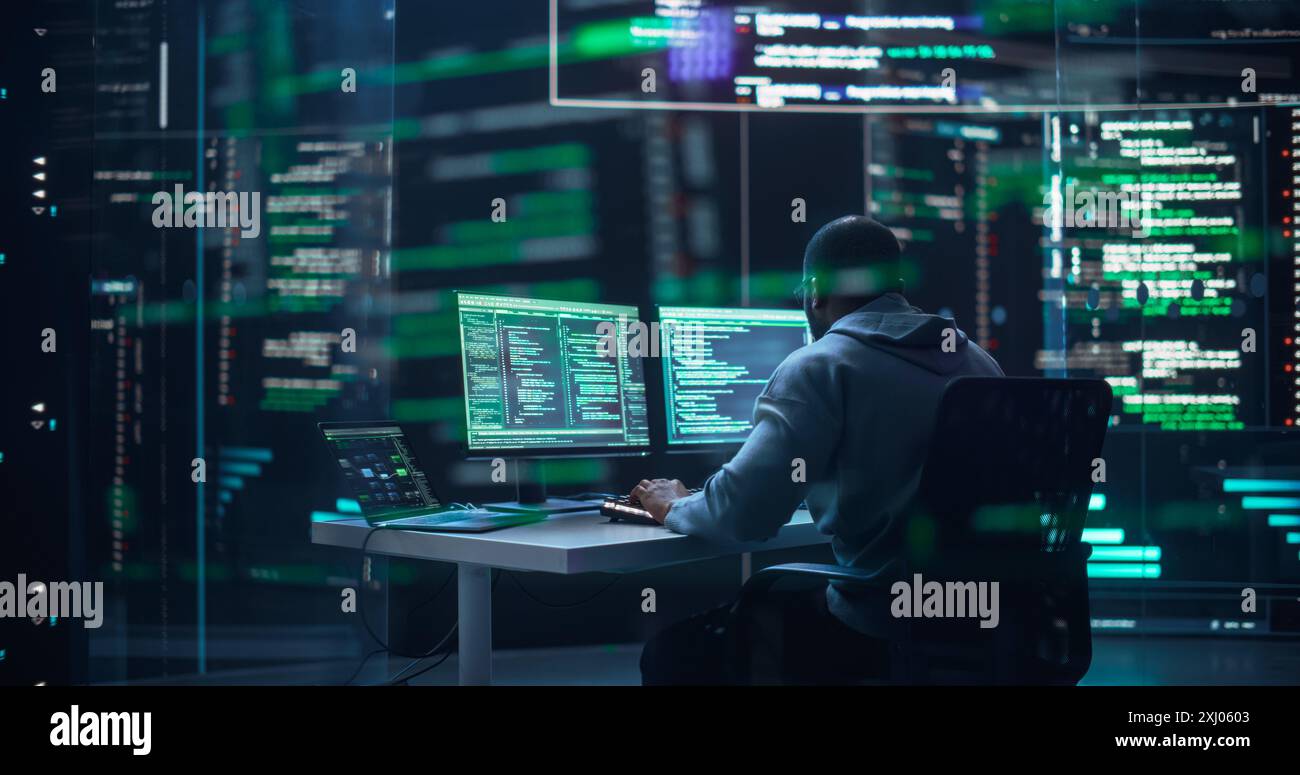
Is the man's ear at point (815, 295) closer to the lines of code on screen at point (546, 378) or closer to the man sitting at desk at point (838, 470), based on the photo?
the man sitting at desk at point (838, 470)

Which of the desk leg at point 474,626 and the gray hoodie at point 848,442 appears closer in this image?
the gray hoodie at point 848,442

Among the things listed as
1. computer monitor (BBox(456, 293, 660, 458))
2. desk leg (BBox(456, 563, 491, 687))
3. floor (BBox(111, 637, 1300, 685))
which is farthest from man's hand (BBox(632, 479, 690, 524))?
floor (BBox(111, 637, 1300, 685))

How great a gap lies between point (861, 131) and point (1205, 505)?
209 cm

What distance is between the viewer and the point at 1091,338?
408cm

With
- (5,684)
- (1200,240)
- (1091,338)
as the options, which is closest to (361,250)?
(5,684)

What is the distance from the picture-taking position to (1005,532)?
178 cm

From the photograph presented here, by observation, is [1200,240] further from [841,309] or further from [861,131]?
[841,309]

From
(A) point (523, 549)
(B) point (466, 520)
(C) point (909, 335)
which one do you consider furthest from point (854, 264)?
(B) point (466, 520)

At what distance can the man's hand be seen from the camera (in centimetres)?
225

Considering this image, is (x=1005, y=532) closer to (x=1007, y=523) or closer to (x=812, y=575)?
(x=1007, y=523)

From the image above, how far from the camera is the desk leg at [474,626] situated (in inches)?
87.5

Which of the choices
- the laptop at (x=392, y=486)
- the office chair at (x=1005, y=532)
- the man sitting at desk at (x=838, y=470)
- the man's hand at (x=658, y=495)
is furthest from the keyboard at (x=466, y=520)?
the office chair at (x=1005, y=532)

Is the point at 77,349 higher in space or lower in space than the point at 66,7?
lower

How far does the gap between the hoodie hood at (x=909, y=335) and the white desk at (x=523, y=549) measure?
0.56m
